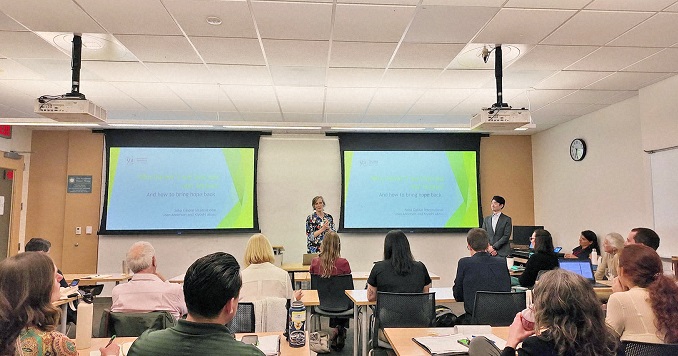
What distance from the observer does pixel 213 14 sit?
3.27m

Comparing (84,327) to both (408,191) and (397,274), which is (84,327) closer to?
(397,274)

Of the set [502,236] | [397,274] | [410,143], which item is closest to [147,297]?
[397,274]

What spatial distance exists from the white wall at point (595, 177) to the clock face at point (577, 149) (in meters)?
0.06

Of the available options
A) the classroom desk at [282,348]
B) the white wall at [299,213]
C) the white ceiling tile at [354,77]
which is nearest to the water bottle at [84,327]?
the classroom desk at [282,348]

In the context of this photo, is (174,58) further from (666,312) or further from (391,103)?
(666,312)

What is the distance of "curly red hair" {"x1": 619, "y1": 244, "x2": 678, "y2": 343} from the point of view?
2.02 metres

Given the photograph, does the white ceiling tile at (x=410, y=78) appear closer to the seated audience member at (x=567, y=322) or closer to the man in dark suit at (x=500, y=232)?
the man in dark suit at (x=500, y=232)

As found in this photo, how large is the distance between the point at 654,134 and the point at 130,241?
25.6 feet

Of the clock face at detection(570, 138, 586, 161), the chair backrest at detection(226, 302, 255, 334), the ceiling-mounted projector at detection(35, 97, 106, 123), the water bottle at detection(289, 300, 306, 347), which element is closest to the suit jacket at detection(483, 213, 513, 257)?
the clock face at detection(570, 138, 586, 161)

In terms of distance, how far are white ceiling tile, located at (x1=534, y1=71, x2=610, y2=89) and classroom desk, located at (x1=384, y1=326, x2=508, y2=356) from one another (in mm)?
3302

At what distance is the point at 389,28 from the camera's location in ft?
11.5

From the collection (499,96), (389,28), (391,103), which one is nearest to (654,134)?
(499,96)

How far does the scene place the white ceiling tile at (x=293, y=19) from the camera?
3.16 m

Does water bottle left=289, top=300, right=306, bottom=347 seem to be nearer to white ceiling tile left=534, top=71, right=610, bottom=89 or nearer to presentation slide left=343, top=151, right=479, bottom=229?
white ceiling tile left=534, top=71, right=610, bottom=89
